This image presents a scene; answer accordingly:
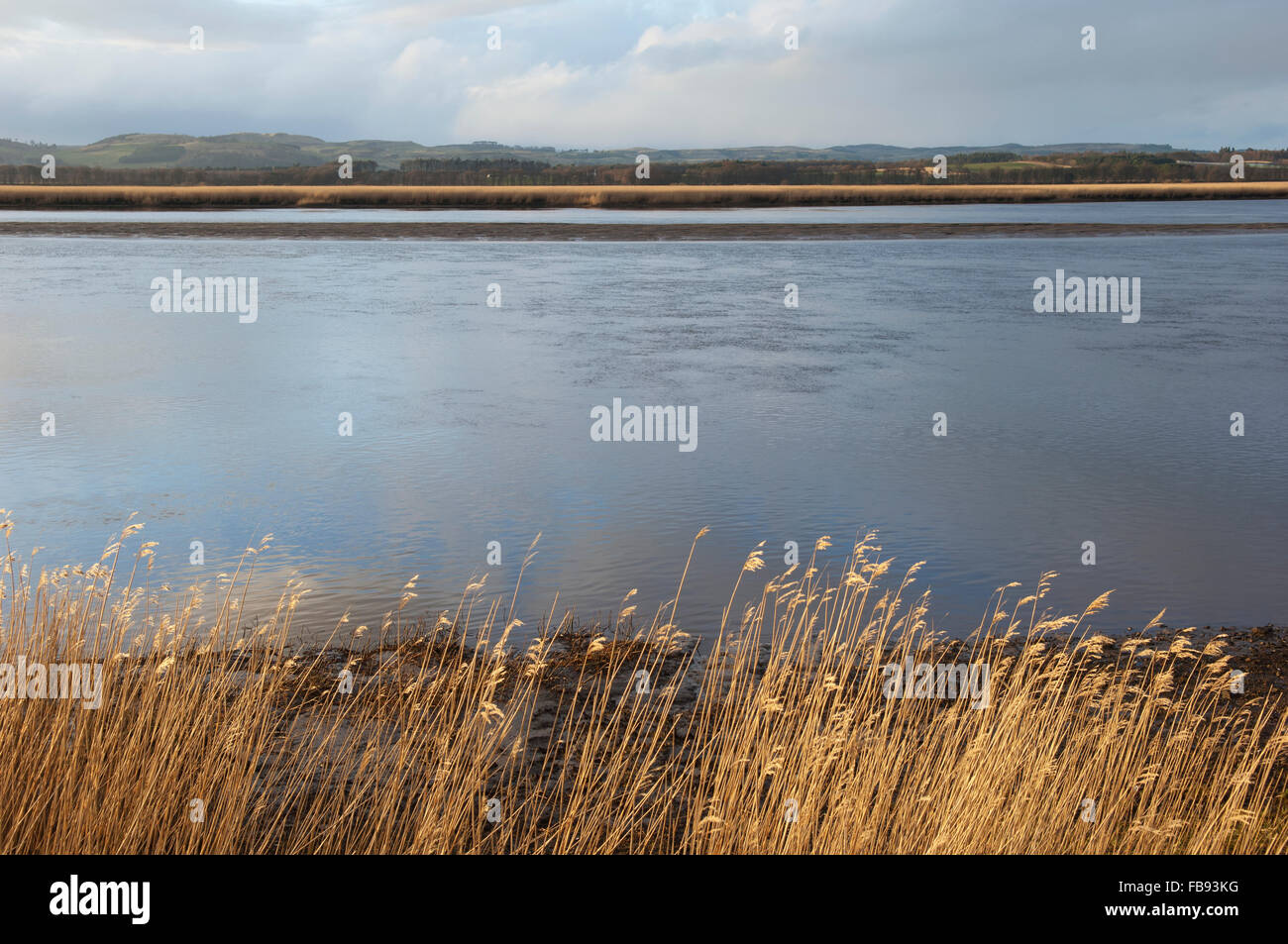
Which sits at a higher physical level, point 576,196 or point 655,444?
point 576,196

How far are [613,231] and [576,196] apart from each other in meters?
37.9

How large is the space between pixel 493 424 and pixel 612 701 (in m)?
10.8

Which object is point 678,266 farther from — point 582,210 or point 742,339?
point 582,210

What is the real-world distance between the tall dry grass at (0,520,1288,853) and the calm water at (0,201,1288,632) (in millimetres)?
1706

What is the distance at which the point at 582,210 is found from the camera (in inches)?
3351

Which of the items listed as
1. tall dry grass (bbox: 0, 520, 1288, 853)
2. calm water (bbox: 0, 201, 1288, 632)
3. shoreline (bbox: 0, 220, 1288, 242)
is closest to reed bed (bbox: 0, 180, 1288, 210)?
shoreline (bbox: 0, 220, 1288, 242)

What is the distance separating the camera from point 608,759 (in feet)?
24.7

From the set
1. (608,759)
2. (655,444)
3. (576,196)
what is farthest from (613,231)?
(608,759)

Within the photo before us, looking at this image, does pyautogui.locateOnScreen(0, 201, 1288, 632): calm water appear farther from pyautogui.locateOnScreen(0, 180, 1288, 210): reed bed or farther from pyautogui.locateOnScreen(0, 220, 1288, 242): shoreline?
pyautogui.locateOnScreen(0, 180, 1288, 210): reed bed

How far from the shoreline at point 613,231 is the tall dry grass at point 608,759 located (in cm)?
5050

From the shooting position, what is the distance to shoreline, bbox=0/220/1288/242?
58.2 m

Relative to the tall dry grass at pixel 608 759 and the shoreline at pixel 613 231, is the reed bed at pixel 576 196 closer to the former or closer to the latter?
the shoreline at pixel 613 231

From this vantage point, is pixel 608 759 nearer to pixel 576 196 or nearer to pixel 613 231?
pixel 613 231

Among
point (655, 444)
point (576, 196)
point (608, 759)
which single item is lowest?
point (608, 759)
